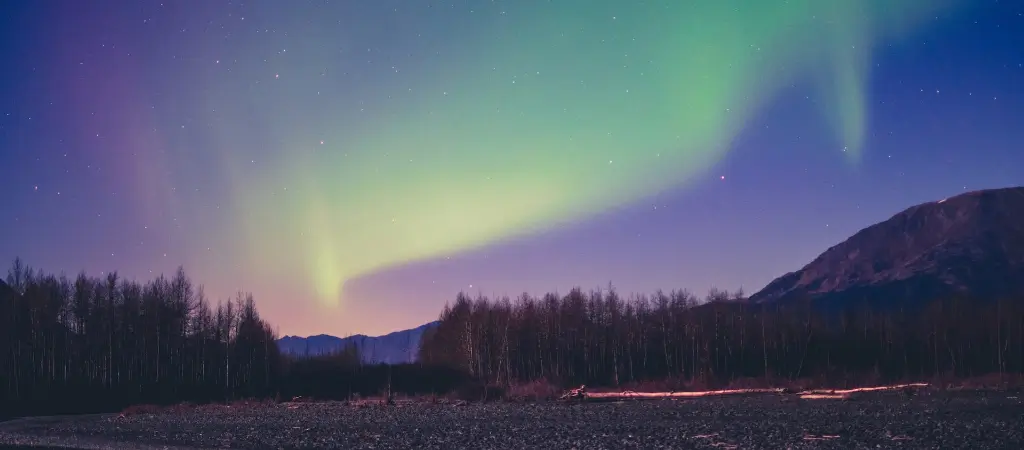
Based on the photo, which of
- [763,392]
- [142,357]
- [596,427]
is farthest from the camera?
[142,357]

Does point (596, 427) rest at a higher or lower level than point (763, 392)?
higher

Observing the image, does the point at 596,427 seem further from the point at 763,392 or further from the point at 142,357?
the point at 142,357

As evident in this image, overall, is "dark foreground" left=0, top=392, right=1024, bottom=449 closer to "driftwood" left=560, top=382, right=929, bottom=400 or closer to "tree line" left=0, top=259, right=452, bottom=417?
"driftwood" left=560, top=382, right=929, bottom=400

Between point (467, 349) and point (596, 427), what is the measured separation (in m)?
63.6

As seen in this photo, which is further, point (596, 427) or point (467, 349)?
point (467, 349)

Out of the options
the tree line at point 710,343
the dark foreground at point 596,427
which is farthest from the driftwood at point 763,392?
the tree line at point 710,343

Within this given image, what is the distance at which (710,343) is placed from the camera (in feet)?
314

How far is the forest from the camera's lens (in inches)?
3120

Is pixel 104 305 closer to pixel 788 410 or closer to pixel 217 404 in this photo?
pixel 217 404

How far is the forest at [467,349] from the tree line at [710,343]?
0.86ft

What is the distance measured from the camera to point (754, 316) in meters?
107

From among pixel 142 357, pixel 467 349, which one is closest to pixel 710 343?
pixel 467 349

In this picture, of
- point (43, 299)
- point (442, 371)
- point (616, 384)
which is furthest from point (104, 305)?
point (616, 384)

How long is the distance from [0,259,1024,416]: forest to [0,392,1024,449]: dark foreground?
27.2 metres
